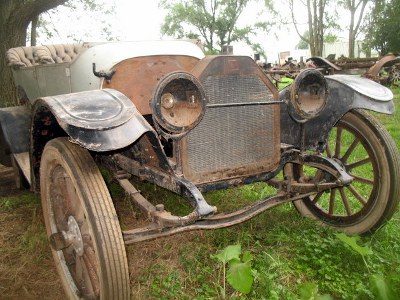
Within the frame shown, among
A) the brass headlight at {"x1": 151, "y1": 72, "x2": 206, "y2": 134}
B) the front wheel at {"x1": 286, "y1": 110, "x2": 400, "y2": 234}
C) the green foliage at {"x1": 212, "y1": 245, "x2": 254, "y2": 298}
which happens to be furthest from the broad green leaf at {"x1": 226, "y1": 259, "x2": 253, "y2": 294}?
the front wheel at {"x1": 286, "y1": 110, "x2": 400, "y2": 234}

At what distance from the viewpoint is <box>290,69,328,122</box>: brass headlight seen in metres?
2.41

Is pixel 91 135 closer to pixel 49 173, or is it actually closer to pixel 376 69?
pixel 49 173

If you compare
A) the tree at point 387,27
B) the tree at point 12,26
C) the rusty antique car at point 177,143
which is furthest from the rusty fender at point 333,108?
the tree at point 387,27

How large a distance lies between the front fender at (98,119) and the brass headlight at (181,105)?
0.52 ft

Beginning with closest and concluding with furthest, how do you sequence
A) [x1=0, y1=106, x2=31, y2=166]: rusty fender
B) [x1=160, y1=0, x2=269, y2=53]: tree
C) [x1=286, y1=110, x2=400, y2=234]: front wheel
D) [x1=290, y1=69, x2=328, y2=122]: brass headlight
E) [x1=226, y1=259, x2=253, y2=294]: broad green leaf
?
[x1=226, y1=259, x2=253, y2=294]: broad green leaf, [x1=290, y1=69, x2=328, y2=122]: brass headlight, [x1=286, y1=110, x2=400, y2=234]: front wheel, [x1=0, y1=106, x2=31, y2=166]: rusty fender, [x1=160, y1=0, x2=269, y2=53]: tree

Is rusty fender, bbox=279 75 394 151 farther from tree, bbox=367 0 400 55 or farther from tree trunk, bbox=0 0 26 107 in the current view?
tree, bbox=367 0 400 55

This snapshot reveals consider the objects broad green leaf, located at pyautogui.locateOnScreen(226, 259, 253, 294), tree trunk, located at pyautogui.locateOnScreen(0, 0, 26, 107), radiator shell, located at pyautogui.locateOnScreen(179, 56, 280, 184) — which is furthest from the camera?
tree trunk, located at pyautogui.locateOnScreen(0, 0, 26, 107)

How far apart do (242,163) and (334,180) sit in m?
0.65

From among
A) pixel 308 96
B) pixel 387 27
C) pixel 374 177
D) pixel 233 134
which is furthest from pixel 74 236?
pixel 387 27

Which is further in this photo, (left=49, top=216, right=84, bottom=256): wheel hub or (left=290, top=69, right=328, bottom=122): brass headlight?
(left=290, top=69, right=328, bottom=122): brass headlight

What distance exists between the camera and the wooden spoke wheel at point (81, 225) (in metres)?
1.80

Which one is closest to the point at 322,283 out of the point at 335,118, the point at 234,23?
the point at 335,118

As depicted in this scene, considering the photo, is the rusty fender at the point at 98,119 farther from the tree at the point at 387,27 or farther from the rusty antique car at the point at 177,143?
the tree at the point at 387,27

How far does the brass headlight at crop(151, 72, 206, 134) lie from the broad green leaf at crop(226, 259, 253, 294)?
758 millimetres
